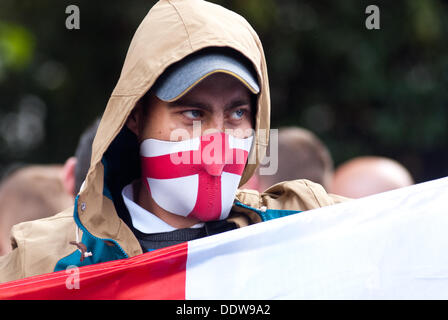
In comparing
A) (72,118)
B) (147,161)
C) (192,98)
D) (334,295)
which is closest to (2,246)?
(147,161)

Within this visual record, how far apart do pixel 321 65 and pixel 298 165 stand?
329 cm

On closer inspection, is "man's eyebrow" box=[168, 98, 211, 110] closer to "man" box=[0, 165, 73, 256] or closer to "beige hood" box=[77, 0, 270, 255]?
"beige hood" box=[77, 0, 270, 255]

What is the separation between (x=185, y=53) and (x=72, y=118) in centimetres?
595

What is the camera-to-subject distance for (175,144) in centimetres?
240

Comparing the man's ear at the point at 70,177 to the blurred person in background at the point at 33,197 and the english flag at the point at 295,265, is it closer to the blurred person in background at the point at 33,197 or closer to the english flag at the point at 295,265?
the blurred person in background at the point at 33,197

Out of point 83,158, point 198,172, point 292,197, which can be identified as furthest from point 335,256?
point 83,158

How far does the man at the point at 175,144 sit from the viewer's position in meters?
2.37

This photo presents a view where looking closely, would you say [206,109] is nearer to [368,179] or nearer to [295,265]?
[295,265]

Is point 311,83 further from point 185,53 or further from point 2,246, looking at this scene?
point 185,53

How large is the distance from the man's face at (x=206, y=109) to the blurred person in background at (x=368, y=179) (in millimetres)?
2283

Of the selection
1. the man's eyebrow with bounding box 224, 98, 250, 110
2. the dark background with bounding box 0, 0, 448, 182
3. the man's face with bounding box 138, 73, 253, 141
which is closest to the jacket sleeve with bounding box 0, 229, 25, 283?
the man's face with bounding box 138, 73, 253, 141

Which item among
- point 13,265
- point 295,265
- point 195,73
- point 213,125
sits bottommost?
point 13,265

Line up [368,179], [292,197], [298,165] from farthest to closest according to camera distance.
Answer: [368,179], [298,165], [292,197]

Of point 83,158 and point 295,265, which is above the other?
point 295,265
